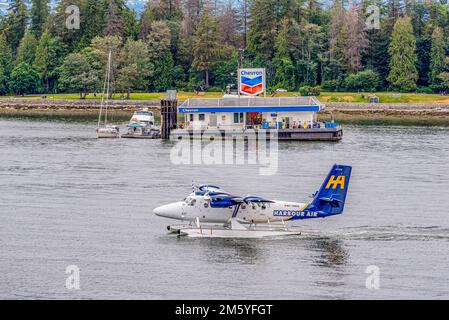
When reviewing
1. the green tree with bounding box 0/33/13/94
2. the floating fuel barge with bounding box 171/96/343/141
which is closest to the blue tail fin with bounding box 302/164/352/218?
the floating fuel barge with bounding box 171/96/343/141

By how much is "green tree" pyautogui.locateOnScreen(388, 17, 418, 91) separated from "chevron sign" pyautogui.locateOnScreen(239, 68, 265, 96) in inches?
1804

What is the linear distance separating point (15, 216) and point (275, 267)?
17.2 metres

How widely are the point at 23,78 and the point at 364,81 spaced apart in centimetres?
5482

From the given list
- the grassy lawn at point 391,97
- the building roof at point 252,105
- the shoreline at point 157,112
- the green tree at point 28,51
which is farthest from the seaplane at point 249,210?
the green tree at point 28,51

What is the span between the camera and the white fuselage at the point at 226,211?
4634 centimetres

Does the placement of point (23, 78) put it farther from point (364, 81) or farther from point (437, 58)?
point (437, 58)

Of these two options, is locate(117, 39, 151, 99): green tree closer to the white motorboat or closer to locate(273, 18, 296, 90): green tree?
locate(273, 18, 296, 90): green tree

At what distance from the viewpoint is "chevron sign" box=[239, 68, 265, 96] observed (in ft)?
317

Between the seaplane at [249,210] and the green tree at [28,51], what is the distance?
377 ft

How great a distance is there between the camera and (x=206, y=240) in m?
45.6

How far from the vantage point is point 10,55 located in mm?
158750

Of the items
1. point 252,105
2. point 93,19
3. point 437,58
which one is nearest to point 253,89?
point 252,105

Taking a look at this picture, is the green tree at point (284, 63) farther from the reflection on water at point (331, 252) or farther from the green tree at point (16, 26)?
the reflection on water at point (331, 252)
